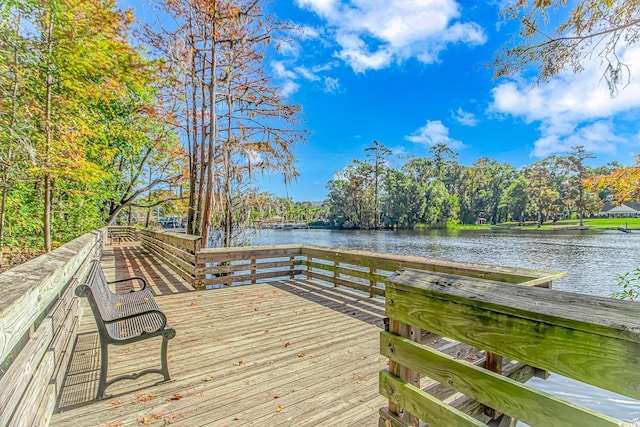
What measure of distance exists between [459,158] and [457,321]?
198 ft

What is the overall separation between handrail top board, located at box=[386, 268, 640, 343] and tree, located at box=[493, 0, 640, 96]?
576 centimetres

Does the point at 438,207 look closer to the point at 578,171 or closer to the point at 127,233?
the point at 578,171

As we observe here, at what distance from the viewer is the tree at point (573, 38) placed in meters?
4.59

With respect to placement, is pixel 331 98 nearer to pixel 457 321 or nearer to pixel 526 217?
pixel 457 321

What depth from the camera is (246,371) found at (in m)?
2.67

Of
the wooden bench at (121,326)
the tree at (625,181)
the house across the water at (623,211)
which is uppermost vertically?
the house across the water at (623,211)

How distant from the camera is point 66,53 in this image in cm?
633

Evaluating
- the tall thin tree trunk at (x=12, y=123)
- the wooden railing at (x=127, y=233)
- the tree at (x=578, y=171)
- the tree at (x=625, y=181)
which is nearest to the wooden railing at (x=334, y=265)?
the tall thin tree trunk at (x=12, y=123)

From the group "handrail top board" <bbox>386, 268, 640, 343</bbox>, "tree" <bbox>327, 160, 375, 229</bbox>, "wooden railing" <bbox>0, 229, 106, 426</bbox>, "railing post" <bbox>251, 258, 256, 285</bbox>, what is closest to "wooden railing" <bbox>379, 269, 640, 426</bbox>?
"handrail top board" <bbox>386, 268, 640, 343</bbox>

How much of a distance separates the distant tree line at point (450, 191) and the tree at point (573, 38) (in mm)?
43336

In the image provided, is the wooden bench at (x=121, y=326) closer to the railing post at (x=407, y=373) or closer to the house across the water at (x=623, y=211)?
the railing post at (x=407, y=373)

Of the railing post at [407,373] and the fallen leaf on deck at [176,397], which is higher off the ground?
the railing post at [407,373]

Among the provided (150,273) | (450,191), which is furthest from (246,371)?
(450,191)

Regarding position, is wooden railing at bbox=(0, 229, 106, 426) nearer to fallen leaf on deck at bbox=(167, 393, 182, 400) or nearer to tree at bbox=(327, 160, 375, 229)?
fallen leaf on deck at bbox=(167, 393, 182, 400)
